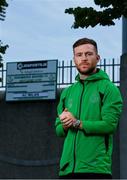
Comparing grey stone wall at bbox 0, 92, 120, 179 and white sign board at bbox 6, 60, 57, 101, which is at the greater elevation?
white sign board at bbox 6, 60, 57, 101

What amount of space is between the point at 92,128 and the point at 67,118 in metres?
0.18

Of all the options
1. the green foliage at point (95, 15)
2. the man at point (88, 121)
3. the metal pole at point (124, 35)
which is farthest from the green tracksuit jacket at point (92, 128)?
the metal pole at point (124, 35)

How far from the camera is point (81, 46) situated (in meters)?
3.48

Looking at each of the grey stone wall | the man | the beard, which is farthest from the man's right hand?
the grey stone wall

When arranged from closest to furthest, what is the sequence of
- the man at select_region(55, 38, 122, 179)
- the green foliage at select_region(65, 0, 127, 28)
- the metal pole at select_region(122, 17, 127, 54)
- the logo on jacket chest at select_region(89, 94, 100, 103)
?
the man at select_region(55, 38, 122, 179) → the logo on jacket chest at select_region(89, 94, 100, 103) → the green foliage at select_region(65, 0, 127, 28) → the metal pole at select_region(122, 17, 127, 54)

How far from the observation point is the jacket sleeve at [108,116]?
334 cm

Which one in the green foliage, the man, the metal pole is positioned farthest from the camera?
the metal pole

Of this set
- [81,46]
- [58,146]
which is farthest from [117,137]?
[81,46]

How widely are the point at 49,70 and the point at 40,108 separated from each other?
0.90 m

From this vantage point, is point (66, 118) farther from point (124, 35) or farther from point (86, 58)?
point (124, 35)

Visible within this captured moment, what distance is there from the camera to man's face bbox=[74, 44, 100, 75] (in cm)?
345

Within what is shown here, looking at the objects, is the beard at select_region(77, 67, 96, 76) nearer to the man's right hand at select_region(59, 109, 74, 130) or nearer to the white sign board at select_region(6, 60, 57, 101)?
the man's right hand at select_region(59, 109, 74, 130)

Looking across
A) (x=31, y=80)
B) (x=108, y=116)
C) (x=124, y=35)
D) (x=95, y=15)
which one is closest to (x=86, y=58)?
(x=108, y=116)

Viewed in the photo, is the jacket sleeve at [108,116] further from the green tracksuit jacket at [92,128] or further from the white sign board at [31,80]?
the white sign board at [31,80]
